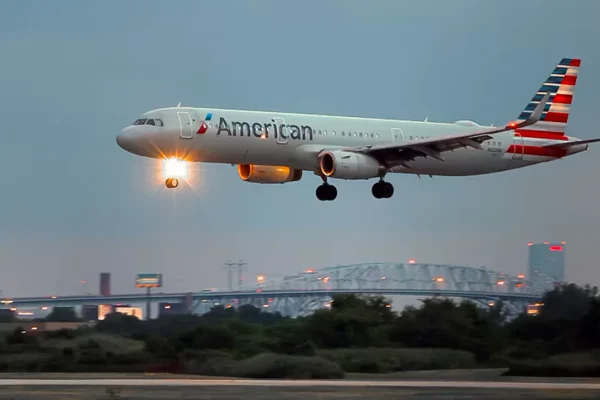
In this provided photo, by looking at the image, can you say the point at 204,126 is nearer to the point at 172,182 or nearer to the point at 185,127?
the point at 185,127

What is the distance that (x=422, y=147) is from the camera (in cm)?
6019

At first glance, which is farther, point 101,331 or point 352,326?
point 352,326

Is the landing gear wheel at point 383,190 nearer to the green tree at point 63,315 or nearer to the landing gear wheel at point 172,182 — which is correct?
the landing gear wheel at point 172,182

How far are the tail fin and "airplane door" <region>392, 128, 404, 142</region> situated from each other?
7.50 m

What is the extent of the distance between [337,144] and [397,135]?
150 inches

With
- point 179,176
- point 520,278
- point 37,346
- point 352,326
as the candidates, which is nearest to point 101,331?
point 37,346

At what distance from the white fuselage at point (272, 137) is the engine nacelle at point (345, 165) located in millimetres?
504

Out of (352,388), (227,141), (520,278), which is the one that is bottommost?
(352,388)

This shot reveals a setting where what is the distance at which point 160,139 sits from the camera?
55.5 meters

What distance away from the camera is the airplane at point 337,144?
184ft

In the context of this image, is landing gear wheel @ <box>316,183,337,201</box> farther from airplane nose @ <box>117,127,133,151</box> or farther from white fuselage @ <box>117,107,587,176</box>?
airplane nose @ <box>117,127,133,151</box>

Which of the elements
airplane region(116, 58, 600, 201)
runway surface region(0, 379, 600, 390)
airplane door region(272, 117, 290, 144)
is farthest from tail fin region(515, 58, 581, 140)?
runway surface region(0, 379, 600, 390)

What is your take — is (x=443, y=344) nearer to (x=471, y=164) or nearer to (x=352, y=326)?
(x=352, y=326)

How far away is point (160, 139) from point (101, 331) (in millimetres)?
8534
